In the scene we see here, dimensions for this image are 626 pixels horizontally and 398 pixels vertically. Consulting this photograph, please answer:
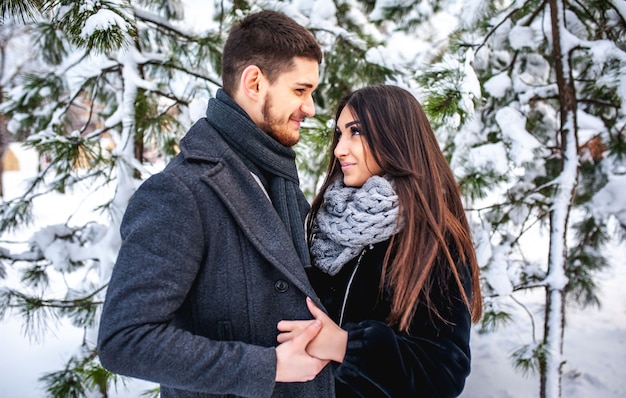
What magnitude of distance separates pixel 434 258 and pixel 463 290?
0.12 m

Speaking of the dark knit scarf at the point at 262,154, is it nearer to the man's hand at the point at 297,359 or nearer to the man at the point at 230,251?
the man at the point at 230,251

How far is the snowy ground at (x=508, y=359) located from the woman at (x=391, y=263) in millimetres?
2432

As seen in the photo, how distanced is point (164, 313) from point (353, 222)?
60 cm

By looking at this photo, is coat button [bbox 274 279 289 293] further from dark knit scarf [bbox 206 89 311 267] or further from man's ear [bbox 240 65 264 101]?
man's ear [bbox 240 65 264 101]

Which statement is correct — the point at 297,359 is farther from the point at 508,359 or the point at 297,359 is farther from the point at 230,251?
the point at 508,359

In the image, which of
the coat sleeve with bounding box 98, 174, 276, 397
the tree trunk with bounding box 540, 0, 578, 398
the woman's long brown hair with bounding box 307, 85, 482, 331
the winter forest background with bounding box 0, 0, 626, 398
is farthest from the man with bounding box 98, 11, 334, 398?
the tree trunk with bounding box 540, 0, 578, 398

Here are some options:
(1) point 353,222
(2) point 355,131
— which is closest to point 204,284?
(1) point 353,222

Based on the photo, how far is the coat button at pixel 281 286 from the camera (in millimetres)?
1103

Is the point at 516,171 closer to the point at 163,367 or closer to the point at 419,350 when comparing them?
the point at 419,350

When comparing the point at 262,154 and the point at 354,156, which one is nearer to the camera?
the point at 262,154

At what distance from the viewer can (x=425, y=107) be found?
5.14 feet

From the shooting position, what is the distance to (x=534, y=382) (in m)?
3.39

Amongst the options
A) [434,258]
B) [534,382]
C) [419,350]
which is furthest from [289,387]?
[534,382]

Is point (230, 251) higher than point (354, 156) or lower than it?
lower
